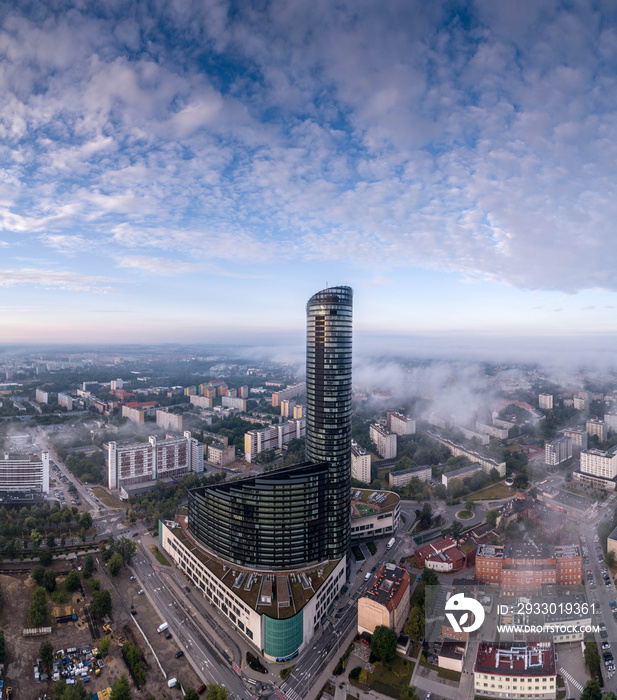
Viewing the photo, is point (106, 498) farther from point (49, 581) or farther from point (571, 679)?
point (571, 679)

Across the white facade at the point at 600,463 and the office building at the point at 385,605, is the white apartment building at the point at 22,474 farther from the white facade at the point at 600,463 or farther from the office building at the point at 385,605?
the white facade at the point at 600,463

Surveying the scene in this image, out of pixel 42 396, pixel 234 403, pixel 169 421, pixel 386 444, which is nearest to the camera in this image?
pixel 386 444

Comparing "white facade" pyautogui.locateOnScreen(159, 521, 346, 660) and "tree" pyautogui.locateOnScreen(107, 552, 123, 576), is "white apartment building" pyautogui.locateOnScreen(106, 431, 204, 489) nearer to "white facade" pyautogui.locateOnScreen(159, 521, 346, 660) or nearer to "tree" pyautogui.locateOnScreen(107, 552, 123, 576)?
"tree" pyautogui.locateOnScreen(107, 552, 123, 576)

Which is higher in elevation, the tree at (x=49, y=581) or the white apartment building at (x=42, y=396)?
the white apartment building at (x=42, y=396)

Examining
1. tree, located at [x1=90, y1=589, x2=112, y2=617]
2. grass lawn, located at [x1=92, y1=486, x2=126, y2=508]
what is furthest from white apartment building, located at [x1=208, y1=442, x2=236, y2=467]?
tree, located at [x1=90, y1=589, x2=112, y2=617]

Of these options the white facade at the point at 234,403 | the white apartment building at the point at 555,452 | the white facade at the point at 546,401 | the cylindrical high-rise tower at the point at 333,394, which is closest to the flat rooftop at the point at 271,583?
the cylindrical high-rise tower at the point at 333,394

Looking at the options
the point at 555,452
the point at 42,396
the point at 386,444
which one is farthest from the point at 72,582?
the point at 42,396
